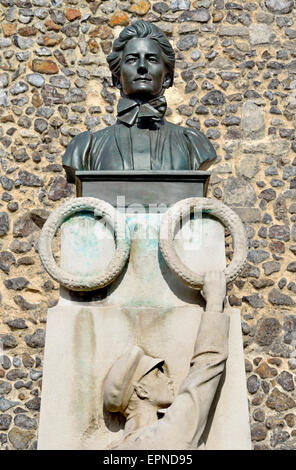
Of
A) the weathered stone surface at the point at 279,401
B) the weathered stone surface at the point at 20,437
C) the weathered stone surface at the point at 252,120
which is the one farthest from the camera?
the weathered stone surface at the point at 252,120

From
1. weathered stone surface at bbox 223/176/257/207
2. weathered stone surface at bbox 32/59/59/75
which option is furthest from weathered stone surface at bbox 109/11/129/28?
weathered stone surface at bbox 223/176/257/207

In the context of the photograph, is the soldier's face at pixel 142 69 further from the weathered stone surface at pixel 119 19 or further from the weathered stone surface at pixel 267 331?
the weathered stone surface at pixel 119 19

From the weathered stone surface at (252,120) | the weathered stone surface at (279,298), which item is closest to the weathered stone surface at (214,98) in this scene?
the weathered stone surface at (252,120)

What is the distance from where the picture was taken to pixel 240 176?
7.25 meters

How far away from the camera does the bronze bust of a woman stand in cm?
410

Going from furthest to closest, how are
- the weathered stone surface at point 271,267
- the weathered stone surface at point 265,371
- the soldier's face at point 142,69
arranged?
the weathered stone surface at point 271,267, the weathered stone surface at point 265,371, the soldier's face at point 142,69

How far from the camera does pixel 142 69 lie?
4.21 m

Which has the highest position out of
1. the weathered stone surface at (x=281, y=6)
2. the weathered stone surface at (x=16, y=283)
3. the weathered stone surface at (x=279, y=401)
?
the weathered stone surface at (x=281, y=6)

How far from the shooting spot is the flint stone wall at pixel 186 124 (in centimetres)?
663

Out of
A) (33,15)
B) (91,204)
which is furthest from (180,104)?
(91,204)

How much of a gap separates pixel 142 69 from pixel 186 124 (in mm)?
3247

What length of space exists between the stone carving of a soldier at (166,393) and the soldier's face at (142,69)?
1254 mm

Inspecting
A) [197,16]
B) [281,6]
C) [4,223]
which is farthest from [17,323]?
[281,6]

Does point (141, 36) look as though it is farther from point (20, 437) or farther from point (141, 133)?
point (20, 437)
